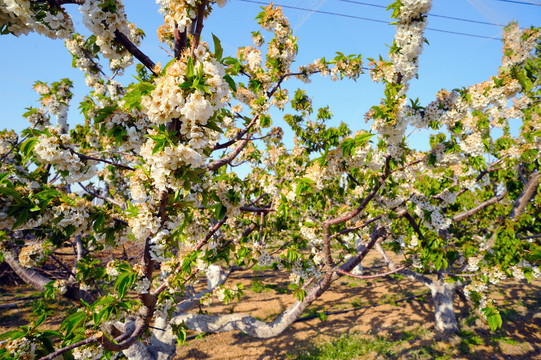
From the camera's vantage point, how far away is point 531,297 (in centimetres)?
902

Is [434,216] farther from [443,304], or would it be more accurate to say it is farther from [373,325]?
[373,325]

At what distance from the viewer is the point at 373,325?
23.4 ft

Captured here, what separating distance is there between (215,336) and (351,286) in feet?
21.4

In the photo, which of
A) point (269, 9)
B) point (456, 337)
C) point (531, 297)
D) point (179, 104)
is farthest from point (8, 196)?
point (531, 297)

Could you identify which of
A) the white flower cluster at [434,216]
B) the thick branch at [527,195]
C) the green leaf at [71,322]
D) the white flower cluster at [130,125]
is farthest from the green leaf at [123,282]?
the thick branch at [527,195]

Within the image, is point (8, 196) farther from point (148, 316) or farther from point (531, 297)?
point (531, 297)

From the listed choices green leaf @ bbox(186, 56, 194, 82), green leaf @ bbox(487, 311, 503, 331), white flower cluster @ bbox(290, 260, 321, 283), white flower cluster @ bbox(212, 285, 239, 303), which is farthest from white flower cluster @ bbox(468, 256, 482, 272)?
green leaf @ bbox(186, 56, 194, 82)

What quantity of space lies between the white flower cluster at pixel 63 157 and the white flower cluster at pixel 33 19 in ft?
2.41

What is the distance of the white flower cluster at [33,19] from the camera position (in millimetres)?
1547

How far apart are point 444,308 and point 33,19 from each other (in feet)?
30.1

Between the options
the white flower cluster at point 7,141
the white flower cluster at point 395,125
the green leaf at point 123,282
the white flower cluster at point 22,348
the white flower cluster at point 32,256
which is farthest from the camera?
the white flower cluster at point 7,141

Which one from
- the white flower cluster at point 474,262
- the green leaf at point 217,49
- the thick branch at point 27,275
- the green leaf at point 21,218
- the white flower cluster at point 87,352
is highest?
the green leaf at point 217,49

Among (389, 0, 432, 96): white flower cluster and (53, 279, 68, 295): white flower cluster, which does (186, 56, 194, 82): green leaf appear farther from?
(53, 279, 68, 295): white flower cluster

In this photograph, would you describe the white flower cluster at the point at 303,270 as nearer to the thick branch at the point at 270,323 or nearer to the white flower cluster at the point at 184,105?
the thick branch at the point at 270,323
